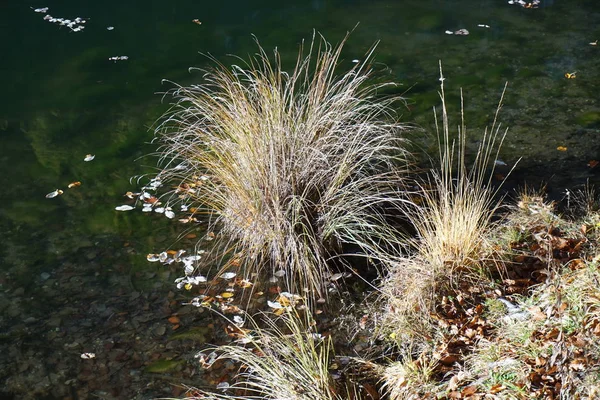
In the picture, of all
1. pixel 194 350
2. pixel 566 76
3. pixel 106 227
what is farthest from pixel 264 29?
pixel 194 350

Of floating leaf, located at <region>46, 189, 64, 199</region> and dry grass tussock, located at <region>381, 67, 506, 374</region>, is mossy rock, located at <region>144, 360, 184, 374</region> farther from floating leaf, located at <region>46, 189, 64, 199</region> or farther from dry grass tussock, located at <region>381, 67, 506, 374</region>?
floating leaf, located at <region>46, 189, 64, 199</region>

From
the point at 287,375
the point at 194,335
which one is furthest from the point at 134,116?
A: the point at 287,375

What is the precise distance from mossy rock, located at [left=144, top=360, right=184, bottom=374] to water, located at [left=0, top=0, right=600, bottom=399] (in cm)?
3

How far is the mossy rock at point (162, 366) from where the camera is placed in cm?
327

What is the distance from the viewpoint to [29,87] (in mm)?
6449

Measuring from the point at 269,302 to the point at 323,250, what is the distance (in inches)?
17.1

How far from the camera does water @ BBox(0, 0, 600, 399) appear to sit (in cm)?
348

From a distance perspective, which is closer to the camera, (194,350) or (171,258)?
(194,350)

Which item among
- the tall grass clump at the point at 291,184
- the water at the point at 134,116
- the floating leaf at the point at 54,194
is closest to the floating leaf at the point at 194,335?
the water at the point at 134,116

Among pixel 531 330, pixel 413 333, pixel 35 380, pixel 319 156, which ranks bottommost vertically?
pixel 35 380

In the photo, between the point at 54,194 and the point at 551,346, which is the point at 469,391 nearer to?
the point at 551,346

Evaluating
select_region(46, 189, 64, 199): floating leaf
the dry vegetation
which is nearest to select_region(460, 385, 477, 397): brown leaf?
the dry vegetation

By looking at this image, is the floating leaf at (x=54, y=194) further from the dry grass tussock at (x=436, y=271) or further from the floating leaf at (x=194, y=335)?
the dry grass tussock at (x=436, y=271)

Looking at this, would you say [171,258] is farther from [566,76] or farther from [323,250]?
[566,76]
